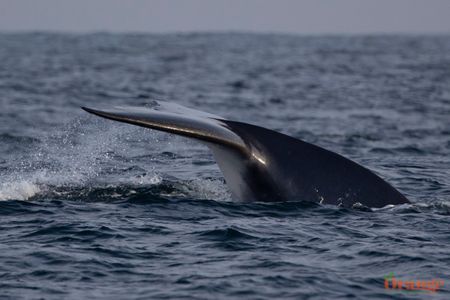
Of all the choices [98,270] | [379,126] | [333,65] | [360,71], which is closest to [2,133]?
[379,126]

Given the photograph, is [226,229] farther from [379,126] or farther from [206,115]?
[379,126]

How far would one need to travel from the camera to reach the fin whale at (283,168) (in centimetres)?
1213

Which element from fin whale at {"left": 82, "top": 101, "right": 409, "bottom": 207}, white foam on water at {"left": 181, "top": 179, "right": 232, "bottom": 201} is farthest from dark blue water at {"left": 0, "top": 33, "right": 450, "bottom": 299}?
fin whale at {"left": 82, "top": 101, "right": 409, "bottom": 207}

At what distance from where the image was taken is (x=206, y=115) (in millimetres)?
→ 12500

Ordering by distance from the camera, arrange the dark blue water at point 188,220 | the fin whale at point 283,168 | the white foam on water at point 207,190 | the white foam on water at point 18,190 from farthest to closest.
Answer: the white foam on water at point 207,190, the white foam on water at point 18,190, the fin whale at point 283,168, the dark blue water at point 188,220

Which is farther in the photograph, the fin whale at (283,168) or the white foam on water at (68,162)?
the white foam on water at (68,162)

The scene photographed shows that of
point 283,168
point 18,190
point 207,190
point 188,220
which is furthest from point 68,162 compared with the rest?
point 283,168

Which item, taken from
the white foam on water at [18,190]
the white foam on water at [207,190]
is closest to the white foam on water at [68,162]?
the white foam on water at [18,190]

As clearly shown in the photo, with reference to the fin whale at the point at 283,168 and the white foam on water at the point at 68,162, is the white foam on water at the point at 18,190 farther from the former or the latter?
the fin whale at the point at 283,168

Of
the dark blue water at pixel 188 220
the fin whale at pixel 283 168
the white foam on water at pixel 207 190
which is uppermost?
the fin whale at pixel 283 168

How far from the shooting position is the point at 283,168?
12281 mm

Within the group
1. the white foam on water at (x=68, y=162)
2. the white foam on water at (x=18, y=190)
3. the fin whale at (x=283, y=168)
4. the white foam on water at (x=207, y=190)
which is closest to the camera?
the fin whale at (x=283, y=168)

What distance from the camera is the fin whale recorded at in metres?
12.1

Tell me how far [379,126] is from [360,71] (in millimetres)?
27236
